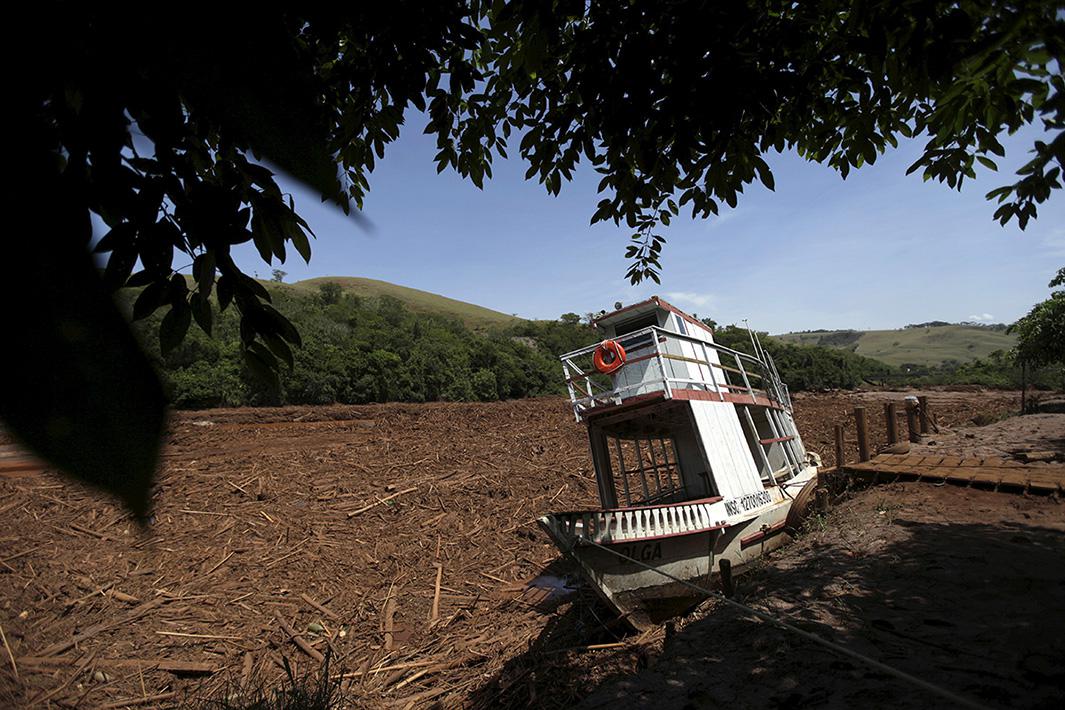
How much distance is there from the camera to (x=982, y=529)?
20.0ft

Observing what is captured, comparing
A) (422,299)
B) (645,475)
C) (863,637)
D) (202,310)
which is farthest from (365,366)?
(422,299)

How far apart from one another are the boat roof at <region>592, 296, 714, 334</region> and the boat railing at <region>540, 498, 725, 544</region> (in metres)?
3.62

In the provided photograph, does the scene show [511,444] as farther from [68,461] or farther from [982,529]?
[68,461]

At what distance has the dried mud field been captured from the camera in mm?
3619

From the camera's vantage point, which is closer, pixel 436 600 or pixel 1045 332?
pixel 436 600

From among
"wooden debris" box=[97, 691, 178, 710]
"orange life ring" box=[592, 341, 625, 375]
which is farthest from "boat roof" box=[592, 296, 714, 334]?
"wooden debris" box=[97, 691, 178, 710]

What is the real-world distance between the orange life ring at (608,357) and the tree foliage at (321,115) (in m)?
3.99

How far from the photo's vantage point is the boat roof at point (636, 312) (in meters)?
8.59

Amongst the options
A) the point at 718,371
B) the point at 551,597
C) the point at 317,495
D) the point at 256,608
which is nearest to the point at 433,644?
the point at 551,597

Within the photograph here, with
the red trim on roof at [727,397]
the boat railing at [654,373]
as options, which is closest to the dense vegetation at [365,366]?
the boat railing at [654,373]

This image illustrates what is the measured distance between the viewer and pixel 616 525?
6.10 meters

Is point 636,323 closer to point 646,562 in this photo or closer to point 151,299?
point 646,562

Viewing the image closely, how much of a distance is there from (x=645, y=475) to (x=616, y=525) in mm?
7292

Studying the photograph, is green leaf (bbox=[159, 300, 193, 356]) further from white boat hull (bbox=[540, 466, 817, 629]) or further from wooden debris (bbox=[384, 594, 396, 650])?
wooden debris (bbox=[384, 594, 396, 650])
